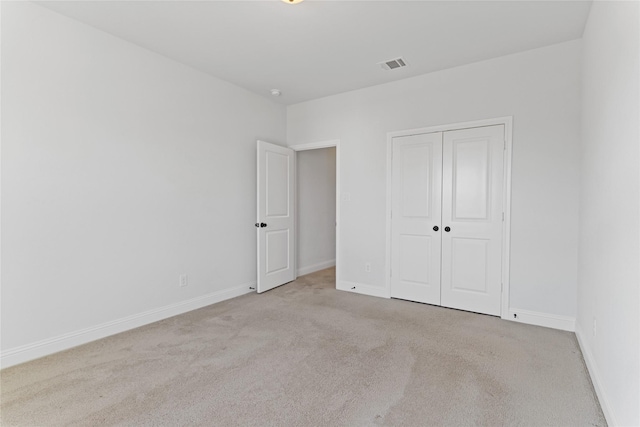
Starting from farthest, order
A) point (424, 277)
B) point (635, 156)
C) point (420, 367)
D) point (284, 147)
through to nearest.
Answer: point (284, 147) → point (424, 277) → point (420, 367) → point (635, 156)

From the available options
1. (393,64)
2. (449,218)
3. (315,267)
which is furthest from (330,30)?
(315,267)

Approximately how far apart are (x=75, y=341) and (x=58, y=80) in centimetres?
213

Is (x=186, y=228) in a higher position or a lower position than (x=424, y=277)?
higher

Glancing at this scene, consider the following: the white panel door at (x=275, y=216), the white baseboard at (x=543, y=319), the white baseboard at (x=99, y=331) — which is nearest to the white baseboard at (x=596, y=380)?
the white baseboard at (x=543, y=319)

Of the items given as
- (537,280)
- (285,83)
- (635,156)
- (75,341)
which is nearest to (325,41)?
(285,83)

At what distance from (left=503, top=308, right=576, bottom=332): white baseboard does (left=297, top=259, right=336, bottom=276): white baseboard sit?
2.98 m

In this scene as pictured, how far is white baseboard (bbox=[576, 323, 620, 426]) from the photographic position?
1.62 m

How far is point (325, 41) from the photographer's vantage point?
2.93m

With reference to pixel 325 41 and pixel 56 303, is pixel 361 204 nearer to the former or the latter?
pixel 325 41

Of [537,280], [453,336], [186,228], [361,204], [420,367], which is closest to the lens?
[420,367]

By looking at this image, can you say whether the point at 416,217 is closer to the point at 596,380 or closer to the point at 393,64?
the point at 393,64

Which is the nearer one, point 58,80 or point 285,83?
point 58,80

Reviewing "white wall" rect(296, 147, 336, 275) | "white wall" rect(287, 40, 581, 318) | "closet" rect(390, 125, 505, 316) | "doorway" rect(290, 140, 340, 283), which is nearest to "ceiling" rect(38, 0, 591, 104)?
"white wall" rect(287, 40, 581, 318)

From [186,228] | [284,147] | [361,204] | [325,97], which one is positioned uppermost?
[325,97]
